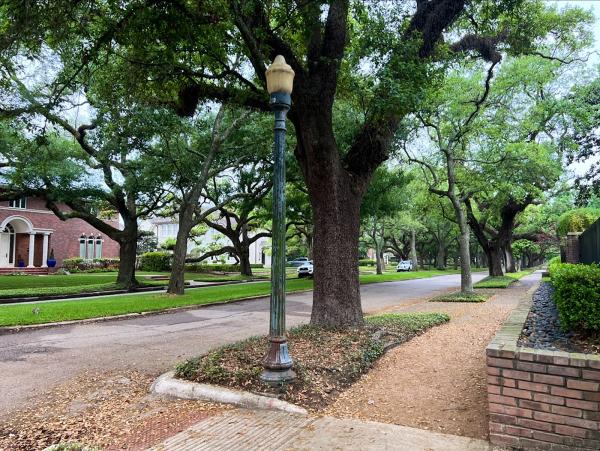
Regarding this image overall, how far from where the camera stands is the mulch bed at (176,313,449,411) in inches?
203

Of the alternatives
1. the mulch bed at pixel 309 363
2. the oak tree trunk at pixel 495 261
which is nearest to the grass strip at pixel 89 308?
Result: the mulch bed at pixel 309 363

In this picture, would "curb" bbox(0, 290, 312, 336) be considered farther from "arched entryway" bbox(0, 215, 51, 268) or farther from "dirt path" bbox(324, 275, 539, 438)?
"arched entryway" bbox(0, 215, 51, 268)

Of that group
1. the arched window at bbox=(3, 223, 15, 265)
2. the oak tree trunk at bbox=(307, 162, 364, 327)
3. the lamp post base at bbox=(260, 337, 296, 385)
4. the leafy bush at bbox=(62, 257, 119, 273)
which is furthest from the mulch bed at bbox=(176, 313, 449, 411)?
the arched window at bbox=(3, 223, 15, 265)

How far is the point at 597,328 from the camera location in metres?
4.34

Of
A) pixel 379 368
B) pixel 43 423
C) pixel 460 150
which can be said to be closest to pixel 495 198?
pixel 460 150

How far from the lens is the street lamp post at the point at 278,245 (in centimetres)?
533

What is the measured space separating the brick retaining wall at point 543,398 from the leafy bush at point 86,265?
37402mm

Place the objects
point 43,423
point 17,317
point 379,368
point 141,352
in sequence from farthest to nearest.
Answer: point 17,317
point 141,352
point 379,368
point 43,423

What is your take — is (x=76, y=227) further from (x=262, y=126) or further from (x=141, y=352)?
(x=141, y=352)

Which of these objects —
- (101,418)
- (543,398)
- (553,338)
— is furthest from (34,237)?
(543,398)

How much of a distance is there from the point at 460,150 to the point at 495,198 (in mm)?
6799

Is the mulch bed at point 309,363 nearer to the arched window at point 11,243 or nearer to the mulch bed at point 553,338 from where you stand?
the mulch bed at point 553,338

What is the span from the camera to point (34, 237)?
35.5m

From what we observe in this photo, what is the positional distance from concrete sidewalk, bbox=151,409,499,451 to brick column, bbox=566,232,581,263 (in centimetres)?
1452
